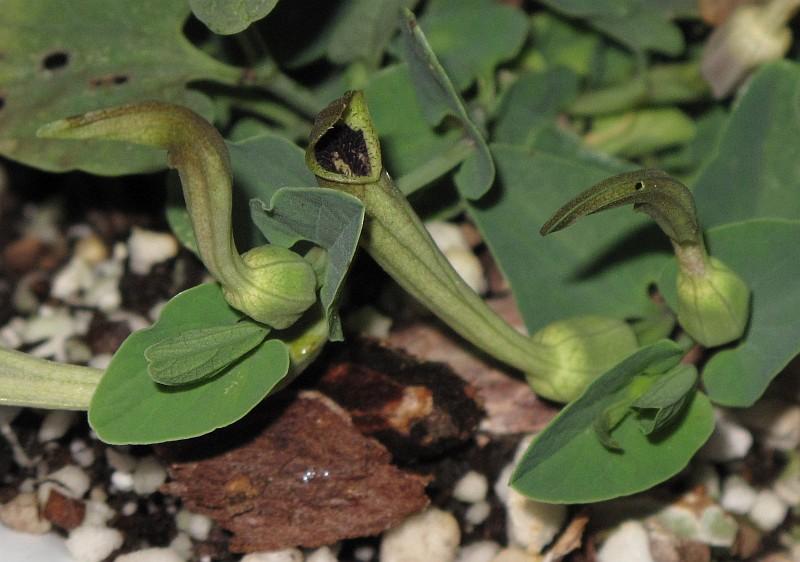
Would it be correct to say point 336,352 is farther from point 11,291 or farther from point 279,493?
point 11,291

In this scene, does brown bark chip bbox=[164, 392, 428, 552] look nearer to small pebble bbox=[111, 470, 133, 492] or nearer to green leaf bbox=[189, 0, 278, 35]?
small pebble bbox=[111, 470, 133, 492]

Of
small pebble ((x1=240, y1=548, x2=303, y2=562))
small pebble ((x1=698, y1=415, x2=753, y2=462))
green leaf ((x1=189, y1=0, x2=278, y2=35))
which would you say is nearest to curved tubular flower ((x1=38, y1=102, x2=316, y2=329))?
green leaf ((x1=189, y1=0, x2=278, y2=35))

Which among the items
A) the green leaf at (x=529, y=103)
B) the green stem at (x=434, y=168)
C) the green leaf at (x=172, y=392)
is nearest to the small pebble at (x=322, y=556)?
the green leaf at (x=172, y=392)

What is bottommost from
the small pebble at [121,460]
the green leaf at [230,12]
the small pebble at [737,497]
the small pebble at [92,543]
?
the small pebble at [737,497]

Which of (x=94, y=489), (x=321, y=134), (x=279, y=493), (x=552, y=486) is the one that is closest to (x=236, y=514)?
(x=279, y=493)

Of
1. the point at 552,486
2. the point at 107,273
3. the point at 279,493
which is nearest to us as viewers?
the point at 552,486

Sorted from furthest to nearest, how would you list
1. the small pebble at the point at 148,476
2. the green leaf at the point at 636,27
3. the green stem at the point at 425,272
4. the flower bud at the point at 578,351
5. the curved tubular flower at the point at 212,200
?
the green leaf at the point at 636,27, the small pebble at the point at 148,476, the flower bud at the point at 578,351, the green stem at the point at 425,272, the curved tubular flower at the point at 212,200

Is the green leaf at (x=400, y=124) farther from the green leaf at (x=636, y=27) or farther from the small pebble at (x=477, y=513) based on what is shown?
the small pebble at (x=477, y=513)
